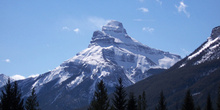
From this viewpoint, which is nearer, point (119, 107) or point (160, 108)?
point (119, 107)

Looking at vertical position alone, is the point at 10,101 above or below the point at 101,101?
below

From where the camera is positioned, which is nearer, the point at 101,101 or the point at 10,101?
the point at 10,101

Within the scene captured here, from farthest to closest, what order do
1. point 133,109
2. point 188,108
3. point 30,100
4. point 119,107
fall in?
point 188,108, point 133,109, point 119,107, point 30,100

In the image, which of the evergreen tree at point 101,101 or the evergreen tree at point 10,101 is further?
the evergreen tree at point 101,101

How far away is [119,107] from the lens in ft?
203

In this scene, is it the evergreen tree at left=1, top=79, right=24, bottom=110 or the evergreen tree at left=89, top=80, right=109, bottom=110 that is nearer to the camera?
the evergreen tree at left=1, top=79, right=24, bottom=110

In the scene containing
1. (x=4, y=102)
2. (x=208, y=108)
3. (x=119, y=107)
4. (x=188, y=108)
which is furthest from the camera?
(x=208, y=108)

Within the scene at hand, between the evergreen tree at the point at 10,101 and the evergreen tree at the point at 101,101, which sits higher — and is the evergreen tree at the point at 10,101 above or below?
below

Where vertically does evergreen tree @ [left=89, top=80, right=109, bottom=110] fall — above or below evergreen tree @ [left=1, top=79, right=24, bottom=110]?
above

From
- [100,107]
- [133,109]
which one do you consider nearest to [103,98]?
[100,107]

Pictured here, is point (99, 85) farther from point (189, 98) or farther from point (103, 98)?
point (189, 98)

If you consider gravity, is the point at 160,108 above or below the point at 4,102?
above

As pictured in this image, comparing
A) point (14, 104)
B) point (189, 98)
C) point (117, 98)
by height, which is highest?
point (189, 98)

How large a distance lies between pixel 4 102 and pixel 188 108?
43.2m
